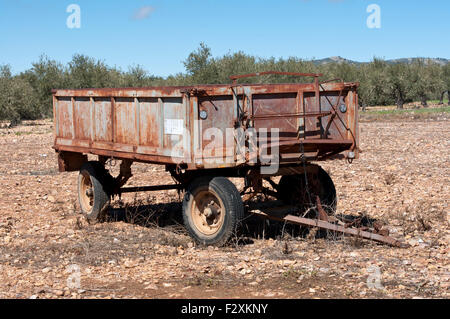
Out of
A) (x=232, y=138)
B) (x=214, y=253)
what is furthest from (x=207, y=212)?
(x=232, y=138)

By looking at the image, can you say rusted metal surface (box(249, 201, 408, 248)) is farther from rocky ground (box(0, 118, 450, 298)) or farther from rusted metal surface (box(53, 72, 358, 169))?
rusted metal surface (box(53, 72, 358, 169))

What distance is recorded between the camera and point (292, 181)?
31.2ft

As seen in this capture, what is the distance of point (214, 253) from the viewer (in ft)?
25.9

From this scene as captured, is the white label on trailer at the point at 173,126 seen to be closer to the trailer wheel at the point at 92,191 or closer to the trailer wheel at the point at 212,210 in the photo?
the trailer wheel at the point at 212,210

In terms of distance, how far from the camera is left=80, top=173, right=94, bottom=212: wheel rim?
10688 mm

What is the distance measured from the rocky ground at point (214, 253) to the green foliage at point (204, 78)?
3226 cm

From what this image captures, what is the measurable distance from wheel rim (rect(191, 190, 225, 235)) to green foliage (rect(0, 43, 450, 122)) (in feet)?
116

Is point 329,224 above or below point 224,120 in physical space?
below

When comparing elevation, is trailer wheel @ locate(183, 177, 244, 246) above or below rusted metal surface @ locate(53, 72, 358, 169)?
below

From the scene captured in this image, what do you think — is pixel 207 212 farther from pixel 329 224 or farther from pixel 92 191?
pixel 92 191

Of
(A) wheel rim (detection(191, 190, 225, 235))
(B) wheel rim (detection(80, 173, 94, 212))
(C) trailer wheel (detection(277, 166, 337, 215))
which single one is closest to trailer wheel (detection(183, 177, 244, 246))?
(A) wheel rim (detection(191, 190, 225, 235))

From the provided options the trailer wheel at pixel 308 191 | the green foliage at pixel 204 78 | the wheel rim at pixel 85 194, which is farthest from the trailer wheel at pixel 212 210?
the green foliage at pixel 204 78

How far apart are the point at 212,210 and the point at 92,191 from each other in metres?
3.03
